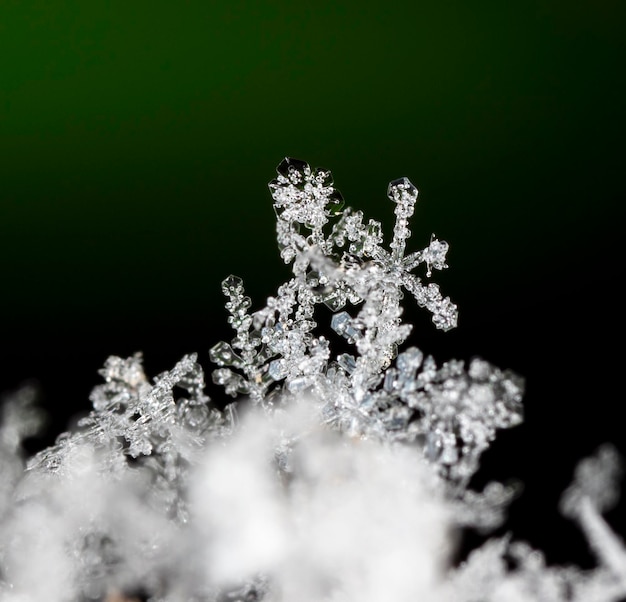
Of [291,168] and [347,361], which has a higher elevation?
[291,168]

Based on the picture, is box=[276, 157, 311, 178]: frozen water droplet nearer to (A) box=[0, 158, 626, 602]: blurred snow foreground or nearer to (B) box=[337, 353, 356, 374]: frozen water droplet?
(A) box=[0, 158, 626, 602]: blurred snow foreground

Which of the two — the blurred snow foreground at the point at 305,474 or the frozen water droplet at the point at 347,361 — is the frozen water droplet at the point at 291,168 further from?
the frozen water droplet at the point at 347,361

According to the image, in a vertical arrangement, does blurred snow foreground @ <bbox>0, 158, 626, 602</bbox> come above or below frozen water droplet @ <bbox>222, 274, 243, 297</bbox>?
below

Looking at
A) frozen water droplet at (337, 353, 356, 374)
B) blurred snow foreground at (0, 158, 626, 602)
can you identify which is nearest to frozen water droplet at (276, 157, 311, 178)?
blurred snow foreground at (0, 158, 626, 602)

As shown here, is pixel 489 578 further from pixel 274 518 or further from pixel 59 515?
pixel 59 515

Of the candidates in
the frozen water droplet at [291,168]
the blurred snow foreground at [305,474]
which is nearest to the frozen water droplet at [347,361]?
the blurred snow foreground at [305,474]

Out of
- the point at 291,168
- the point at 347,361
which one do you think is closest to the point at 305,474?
the point at 347,361

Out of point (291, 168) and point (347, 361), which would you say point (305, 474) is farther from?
point (291, 168)

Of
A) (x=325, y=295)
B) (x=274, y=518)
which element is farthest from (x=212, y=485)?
(x=325, y=295)
